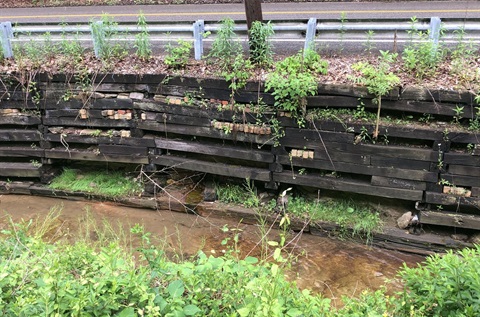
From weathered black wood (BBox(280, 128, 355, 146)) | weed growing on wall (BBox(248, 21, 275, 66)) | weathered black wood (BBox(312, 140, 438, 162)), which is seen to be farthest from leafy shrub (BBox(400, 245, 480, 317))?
weed growing on wall (BBox(248, 21, 275, 66))

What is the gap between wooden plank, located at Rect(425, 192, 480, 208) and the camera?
269 inches

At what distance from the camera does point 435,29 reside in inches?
279

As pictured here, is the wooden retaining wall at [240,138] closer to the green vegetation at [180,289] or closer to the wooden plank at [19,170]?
the wooden plank at [19,170]

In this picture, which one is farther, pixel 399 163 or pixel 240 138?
pixel 240 138

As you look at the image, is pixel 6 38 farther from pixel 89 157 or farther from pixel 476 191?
pixel 476 191

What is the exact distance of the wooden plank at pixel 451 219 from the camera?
687 centimetres

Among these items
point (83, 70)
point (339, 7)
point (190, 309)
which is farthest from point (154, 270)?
point (339, 7)

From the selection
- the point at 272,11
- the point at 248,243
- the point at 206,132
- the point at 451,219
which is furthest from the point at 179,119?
the point at 272,11

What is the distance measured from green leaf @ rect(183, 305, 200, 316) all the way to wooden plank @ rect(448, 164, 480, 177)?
556 centimetres

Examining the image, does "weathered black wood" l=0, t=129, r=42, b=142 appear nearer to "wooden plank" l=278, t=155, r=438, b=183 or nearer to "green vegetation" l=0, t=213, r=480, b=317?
"wooden plank" l=278, t=155, r=438, b=183

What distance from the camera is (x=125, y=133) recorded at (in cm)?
882

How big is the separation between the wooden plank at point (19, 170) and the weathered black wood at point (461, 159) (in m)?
8.32

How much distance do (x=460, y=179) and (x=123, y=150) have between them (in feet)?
21.5

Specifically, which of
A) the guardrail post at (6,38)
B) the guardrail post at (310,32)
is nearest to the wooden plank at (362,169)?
the guardrail post at (310,32)
